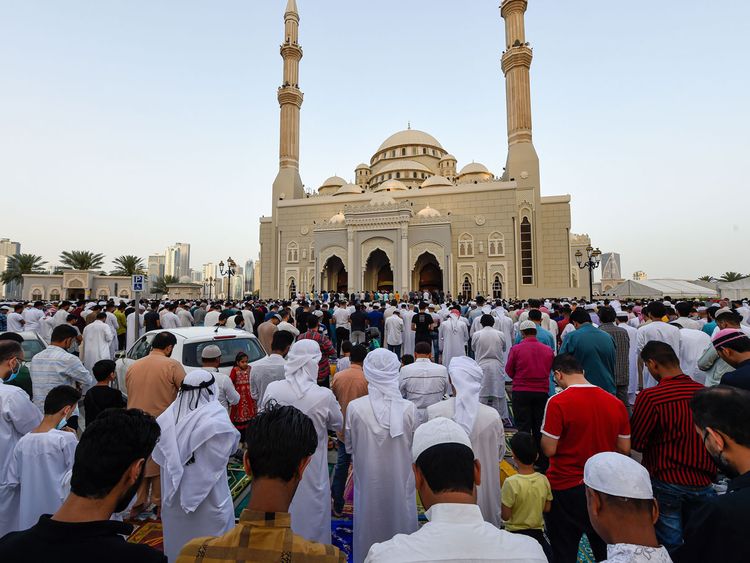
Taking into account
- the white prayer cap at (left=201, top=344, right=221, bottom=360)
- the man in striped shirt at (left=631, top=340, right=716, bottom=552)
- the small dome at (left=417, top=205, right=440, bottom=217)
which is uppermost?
the small dome at (left=417, top=205, right=440, bottom=217)

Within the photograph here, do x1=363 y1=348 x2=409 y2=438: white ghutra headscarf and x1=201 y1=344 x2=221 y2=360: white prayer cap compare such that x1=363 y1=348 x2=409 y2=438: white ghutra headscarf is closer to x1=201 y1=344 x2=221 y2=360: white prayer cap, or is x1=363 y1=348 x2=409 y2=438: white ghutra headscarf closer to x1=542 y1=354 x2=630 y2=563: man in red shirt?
x1=542 y1=354 x2=630 y2=563: man in red shirt

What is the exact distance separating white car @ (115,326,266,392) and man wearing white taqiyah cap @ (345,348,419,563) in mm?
2857

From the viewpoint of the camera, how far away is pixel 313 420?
3002 millimetres

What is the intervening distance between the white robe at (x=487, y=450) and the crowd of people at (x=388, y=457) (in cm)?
1

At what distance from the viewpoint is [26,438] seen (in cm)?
264

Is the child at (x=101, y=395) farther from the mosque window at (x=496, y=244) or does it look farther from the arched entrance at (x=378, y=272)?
the mosque window at (x=496, y=244)

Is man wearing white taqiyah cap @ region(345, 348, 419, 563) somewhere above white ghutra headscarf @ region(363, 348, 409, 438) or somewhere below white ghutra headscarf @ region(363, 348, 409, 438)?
below

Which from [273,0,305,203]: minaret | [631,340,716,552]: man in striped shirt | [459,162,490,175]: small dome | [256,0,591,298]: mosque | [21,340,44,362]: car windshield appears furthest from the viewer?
[459,162,490,175]: small dome

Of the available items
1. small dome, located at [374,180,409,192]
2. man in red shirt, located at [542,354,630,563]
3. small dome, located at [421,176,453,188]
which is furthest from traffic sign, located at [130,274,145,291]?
small dome, located at [374,180,409,192]

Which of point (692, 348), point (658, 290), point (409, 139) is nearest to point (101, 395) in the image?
point (692, 348)

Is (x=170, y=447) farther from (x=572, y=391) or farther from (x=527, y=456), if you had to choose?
(x=572, y=391)

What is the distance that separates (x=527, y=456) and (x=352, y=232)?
2660 cm

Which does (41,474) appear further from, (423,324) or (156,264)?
(156,264)

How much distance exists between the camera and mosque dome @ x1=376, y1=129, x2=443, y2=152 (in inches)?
1753
